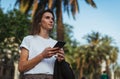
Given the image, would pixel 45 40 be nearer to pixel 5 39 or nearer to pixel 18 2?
pixel 18 2

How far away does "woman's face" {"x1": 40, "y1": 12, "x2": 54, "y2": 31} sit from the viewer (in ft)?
13.6

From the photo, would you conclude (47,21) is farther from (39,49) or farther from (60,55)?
(60,55)

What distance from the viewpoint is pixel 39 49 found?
3.98 meters

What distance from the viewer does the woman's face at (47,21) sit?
414 centimetres

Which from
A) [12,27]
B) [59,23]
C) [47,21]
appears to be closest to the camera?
[47,21]

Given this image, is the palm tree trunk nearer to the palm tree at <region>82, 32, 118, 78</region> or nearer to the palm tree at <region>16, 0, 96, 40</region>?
the palm tree at <region>16, 0, 96, 40</region>

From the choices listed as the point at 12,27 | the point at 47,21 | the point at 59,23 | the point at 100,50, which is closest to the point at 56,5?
the point at 59,23

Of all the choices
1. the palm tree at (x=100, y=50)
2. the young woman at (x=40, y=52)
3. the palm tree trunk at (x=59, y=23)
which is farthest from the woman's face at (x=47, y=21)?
the palm tree at (x=100, y=50)

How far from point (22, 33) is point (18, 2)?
13565mm

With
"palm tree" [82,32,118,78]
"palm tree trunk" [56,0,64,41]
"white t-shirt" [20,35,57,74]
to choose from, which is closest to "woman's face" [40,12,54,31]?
"white t-shirt" [20,35,57,74]

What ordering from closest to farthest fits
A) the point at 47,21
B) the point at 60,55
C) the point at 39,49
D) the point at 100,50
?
the point at 60,55 → the point at 39,49 → the point at 47,21 → the point at 100,50

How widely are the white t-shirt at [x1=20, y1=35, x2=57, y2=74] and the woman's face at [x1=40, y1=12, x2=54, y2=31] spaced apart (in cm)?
12

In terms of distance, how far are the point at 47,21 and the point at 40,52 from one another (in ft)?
1.25

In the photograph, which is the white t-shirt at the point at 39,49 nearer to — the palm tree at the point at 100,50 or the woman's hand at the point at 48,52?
the woman's hand at the point at 48,52
